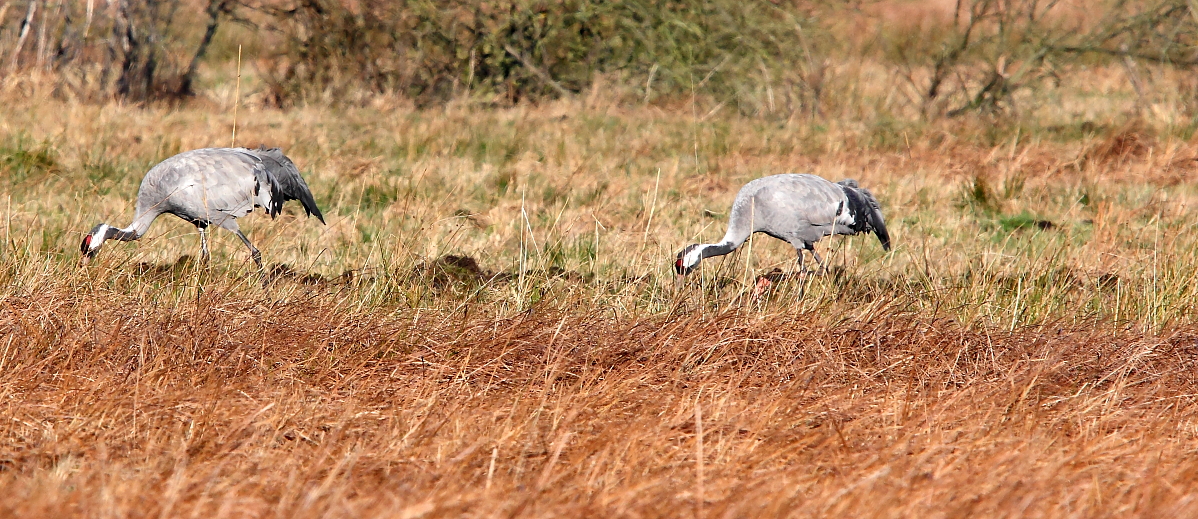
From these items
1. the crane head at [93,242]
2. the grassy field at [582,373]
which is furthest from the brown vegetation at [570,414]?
the crane head at [93,242]

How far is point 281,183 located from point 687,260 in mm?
2120

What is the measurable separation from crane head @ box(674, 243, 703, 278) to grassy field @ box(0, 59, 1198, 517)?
0.26 ft

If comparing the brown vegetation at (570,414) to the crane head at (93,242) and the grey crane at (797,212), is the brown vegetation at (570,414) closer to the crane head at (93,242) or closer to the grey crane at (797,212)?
the crane head at (93,242)

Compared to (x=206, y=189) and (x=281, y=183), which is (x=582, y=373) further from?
(x=281, y=183)

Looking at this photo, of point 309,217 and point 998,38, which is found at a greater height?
point 998,38

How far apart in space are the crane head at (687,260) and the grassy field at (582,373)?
79 mm

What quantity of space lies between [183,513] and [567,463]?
0.88 m

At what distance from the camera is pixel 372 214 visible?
668cm

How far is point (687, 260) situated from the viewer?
16.2 feet

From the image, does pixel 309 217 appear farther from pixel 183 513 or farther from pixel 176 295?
pixel 183 513

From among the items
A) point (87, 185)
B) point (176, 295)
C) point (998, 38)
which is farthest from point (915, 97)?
point (176, 295)

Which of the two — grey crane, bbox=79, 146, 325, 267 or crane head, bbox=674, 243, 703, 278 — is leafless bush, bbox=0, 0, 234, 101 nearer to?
grey crane, bbox=79, 146, 325, 267

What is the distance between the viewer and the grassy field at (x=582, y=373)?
8.84 feet

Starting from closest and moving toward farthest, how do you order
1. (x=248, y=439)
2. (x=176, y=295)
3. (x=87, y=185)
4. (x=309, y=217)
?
(x=248, y=439), (x=176, y=295), (x=309, y=217), (x=87, y=185)
